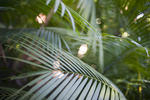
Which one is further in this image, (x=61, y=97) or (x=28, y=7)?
(x=28, y=7)

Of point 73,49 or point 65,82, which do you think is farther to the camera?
point 73,49

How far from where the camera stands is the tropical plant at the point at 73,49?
459 millimetres

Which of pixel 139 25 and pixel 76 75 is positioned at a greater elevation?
pixel 139 25

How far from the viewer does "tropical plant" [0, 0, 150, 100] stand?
0.46 meters

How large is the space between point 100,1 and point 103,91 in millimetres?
729

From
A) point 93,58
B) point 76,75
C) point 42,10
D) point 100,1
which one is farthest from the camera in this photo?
point 100,1

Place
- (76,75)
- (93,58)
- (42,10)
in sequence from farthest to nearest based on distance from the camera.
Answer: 1. (93,58)
2. (42,10)
3. (76,75)

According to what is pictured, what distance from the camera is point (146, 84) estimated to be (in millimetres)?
830

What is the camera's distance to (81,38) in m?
0.73

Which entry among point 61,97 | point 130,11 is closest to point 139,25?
point 130,11

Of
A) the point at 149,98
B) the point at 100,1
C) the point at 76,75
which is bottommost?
the point at 76,75

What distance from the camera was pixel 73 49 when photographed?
2.72 ft

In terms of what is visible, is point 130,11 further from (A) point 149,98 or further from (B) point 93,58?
(A) point 149,98

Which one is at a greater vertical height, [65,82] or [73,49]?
[73,49]
